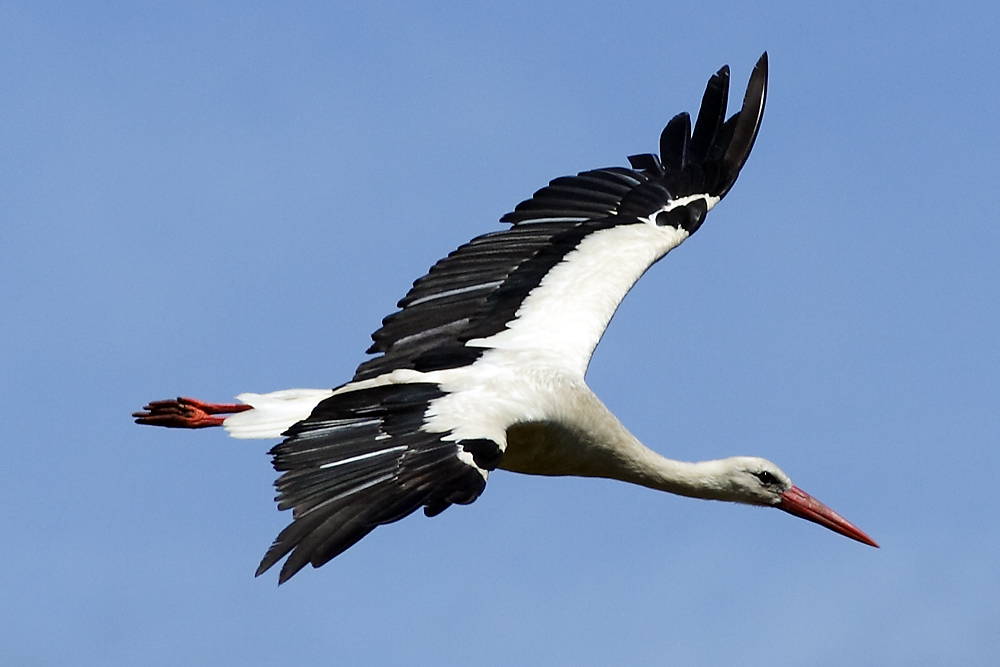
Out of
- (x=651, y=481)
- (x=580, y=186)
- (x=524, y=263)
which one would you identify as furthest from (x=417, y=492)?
(x=580, y=186)

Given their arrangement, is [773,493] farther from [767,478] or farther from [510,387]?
[510,387]

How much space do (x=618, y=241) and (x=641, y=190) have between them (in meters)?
0.65

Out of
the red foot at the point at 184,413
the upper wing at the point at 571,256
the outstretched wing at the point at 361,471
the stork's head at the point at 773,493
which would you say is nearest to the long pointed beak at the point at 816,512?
the stork's head at the point at 773,493

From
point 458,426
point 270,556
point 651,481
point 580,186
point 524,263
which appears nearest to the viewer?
point 270,556

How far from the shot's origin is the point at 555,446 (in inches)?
348

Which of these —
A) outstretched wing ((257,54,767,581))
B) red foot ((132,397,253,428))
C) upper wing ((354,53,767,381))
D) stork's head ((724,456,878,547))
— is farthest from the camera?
red foot ((132,397,253,428))

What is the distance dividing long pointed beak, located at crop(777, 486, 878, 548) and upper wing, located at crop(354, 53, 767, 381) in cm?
151

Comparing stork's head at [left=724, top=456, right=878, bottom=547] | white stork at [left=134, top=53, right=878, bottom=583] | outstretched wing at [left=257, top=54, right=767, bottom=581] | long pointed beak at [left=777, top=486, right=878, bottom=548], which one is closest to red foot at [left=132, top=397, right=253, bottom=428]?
white stork at [left=134, top=53, right=878, bottom=583]

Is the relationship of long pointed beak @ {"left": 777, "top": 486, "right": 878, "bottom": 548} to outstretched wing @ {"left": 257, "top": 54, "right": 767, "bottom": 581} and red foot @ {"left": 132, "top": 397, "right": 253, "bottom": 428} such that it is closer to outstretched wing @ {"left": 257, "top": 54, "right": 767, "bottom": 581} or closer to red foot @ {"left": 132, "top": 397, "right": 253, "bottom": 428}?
outstretched wing @ {"left": 257, "top": 54, "right": 767, "bottom": 581}

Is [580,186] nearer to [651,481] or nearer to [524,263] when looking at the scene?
[524,263]

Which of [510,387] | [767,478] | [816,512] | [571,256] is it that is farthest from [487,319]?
[816,512]

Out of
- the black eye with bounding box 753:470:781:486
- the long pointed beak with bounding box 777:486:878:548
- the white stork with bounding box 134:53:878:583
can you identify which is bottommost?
the long pointed beak with bounding box 777:486:878:548

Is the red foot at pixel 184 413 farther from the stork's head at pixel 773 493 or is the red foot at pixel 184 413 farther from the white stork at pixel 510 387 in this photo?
the stork's head at pixel 773 493

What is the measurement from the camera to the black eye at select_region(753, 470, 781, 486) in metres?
9.76
